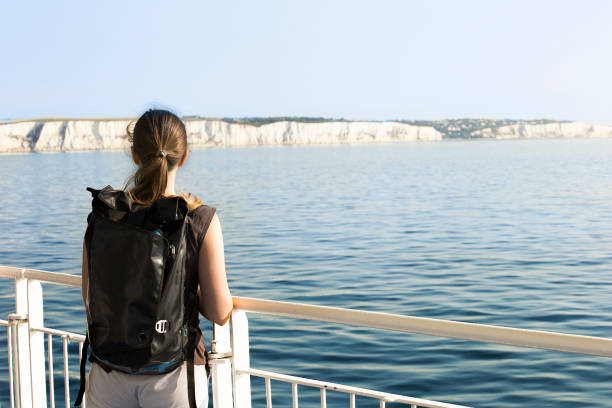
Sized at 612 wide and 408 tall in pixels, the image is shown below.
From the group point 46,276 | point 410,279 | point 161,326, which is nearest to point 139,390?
point 161,326

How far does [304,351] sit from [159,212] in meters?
6.04

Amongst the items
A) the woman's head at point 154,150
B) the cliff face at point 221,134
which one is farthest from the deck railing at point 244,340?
the cliff face at point 221,134

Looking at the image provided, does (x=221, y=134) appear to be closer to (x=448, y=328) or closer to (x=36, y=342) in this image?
(x=36, y=342)

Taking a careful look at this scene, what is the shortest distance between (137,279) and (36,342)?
5.27ft

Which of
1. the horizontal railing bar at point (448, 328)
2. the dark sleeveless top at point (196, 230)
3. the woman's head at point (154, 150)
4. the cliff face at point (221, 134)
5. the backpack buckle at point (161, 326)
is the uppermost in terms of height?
the cliff face at point (221, 134)

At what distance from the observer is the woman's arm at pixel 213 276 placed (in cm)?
196

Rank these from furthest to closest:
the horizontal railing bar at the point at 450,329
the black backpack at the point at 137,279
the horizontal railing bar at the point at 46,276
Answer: the horizontal railing bar at the point at 46,276, the black backpack at the point at 137,279, the horizontal railing bar at the point at 450,329

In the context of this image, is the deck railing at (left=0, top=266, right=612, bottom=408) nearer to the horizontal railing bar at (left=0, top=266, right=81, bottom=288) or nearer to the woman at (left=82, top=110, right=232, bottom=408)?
the horizontal railing bar at (left=0, top=266, right=81, bottom=288)

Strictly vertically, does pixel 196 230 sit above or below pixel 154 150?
below

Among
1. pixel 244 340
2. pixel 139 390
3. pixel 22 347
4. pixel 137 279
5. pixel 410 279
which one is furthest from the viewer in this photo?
pixel 410 279

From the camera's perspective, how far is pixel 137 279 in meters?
1.86

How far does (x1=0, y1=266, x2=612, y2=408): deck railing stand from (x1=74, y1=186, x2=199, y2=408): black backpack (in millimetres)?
451

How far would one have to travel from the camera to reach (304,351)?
7.71m

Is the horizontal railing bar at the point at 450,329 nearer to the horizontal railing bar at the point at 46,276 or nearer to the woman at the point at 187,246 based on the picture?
the woman at the point at 187,246
